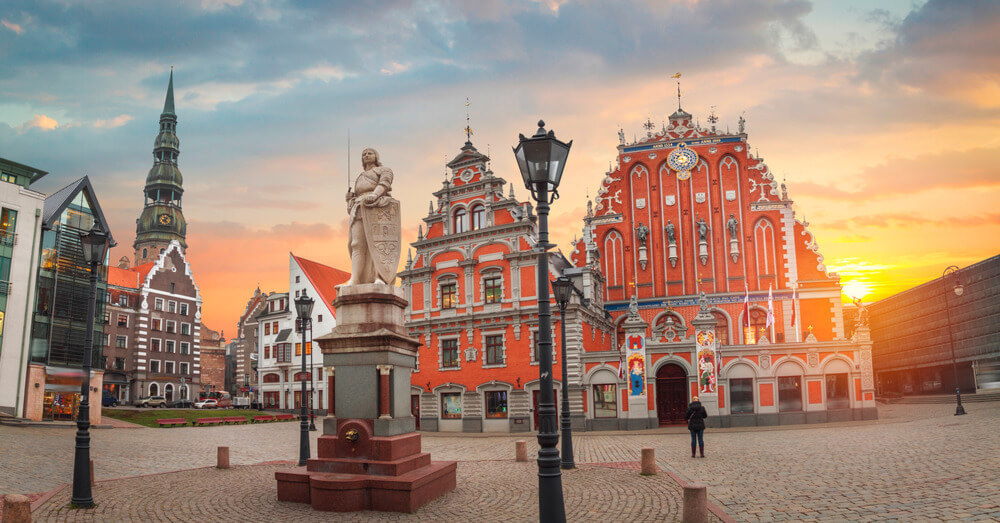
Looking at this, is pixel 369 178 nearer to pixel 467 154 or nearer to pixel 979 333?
pixel 467 154

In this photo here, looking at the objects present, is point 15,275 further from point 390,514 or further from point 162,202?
point 162,202

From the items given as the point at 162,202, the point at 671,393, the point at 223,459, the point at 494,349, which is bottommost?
the point at 223,459

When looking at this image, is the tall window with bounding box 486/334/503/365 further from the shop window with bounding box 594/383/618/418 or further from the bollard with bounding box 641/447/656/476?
the bollard with bounding box 641/447/656/476

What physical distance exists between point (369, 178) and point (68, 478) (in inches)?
386

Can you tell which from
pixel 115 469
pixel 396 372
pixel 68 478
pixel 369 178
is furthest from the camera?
pixel 115 469

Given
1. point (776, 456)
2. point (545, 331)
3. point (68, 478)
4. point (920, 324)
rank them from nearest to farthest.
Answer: point (545, 331)
point (68, 478)
point (776, 456)
point (920, 324)

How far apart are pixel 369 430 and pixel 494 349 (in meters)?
26.5

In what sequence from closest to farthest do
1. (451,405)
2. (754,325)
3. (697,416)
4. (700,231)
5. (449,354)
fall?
(697,416) → (451,405) → (449,354) → (754,325) → (700,231)

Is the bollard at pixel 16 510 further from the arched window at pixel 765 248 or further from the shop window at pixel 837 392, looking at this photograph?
the arched window at pixel 765 248

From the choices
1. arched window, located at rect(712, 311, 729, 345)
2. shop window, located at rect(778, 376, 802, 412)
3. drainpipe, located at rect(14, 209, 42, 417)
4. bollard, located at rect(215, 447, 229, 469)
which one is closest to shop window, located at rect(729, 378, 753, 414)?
shop window, located at rect(778, 376, 802, 412)

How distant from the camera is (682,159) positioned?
145ft

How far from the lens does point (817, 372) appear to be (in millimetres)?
34812

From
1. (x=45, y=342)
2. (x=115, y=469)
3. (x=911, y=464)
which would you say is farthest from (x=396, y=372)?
(x=45, y=342)

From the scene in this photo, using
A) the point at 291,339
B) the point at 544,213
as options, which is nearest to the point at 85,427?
the point at 544,213
